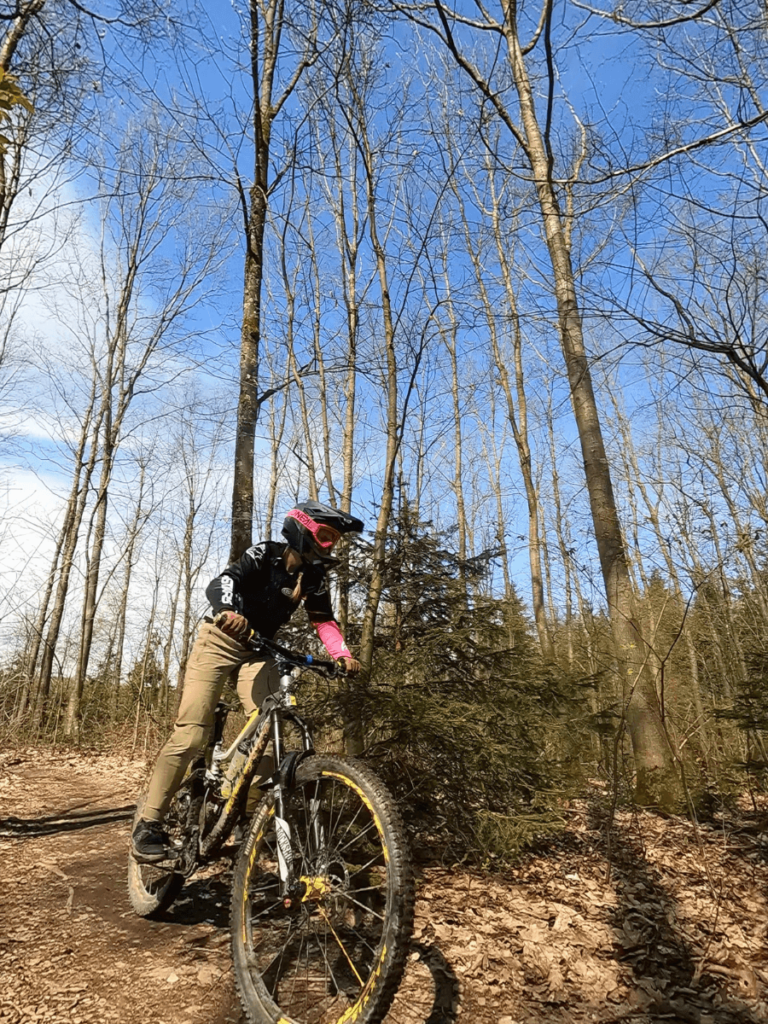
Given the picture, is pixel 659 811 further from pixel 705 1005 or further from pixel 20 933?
pixel 20 933

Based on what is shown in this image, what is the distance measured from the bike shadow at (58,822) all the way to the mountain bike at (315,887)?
3749 mm

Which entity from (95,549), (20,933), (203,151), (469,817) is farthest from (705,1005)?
(95,549)

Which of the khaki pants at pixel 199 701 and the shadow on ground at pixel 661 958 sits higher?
the khaki pants at pixel 199 701

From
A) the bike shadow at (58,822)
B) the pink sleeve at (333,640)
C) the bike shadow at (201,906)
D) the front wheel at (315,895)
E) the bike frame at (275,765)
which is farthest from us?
the bike shadow at (58,822)

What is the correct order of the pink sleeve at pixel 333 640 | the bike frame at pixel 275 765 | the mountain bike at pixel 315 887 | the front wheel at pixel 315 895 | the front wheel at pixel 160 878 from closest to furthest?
the mountain bike at pixel 315 887 → the front wheel at pixel 315 895 → the bike frame at pixel 275 765 → the pink sleeve at pixel 333 640 → the front wheel at pixel 160 878

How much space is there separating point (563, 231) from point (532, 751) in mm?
5422

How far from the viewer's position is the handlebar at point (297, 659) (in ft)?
8.98

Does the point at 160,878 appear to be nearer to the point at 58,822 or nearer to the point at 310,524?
the point at 310,524

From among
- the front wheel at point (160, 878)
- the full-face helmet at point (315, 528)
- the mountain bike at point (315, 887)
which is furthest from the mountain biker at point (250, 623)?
the mountain bike at point (315, 887)

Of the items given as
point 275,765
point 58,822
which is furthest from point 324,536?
point 58,822

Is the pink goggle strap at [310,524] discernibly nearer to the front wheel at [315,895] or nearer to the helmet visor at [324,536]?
the helmet visor at [324,536]

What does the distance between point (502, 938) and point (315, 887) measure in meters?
1.45

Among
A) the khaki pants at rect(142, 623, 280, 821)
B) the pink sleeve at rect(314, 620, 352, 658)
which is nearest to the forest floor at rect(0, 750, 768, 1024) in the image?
the khaki pants at rect(142, 623, 280, 821)

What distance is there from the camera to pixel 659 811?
17.2ft
